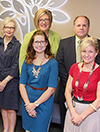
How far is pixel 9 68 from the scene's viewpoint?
257 cm

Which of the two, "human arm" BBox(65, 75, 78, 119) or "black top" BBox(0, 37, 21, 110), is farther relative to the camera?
"black top" BBox(0, 37, 21, 110)

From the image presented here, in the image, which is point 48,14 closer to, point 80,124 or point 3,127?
point 80,124

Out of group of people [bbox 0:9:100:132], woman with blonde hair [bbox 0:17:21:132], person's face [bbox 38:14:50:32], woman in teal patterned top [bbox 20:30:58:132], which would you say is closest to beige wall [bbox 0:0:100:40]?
group of people [bbox 0:9:100:132]

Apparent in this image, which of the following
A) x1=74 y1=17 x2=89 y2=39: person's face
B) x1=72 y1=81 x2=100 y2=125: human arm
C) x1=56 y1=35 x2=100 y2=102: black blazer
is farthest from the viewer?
x1=56 y1=35 x2=100 y2=102: black blazer

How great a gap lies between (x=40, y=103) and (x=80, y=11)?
79.4 inches

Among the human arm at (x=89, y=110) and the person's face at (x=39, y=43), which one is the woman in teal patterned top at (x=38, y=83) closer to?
the person's face at (x=39, y=43)

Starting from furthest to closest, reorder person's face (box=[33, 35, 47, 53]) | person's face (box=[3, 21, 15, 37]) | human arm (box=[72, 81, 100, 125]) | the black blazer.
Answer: person's face (box=[3, 21, 15, 37]) < the black blazer < person's face (box=[33, 35, 47, 53]) < human arm (box=[72, 81, 100, 125])

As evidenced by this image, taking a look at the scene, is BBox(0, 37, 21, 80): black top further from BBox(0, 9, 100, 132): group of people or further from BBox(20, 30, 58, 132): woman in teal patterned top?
BBox(20, 30, 58, 132): woman in teal patterned top

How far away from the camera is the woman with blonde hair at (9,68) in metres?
2.55

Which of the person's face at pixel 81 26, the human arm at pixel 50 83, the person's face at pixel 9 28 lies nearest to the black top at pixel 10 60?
the person's face at pixel 9 28

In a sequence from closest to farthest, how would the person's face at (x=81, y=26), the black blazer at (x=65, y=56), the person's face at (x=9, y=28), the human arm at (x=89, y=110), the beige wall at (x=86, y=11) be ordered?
1. the human arm at (x=89, y=110)
2. the person's face at (x=81, y=26)
3. the black blazer at (x=65, y=56)
4. the person's face at (x=9, y=28)
5. the beige wall at (x=86, y=11)

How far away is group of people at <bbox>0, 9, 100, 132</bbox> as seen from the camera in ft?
5.87

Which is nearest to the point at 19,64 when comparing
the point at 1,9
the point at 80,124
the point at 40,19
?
the point at 40,19

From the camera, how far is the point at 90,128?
1.75 meters
